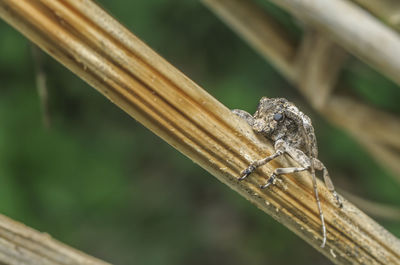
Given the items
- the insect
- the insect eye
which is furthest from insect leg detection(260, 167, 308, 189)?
the insect eye

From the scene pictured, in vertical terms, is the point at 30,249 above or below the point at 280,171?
below

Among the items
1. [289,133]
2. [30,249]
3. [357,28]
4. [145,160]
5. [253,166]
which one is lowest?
[30,249]

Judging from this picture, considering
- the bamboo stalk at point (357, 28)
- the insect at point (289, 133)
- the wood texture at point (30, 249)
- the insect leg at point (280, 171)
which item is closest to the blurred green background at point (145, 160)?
the bamboo stalk at point (357, 28)

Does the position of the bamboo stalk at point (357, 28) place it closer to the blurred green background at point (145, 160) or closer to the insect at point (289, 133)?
the insect at point (289, 133)

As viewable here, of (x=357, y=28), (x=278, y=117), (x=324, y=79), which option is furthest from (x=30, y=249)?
(x=324, y=79)

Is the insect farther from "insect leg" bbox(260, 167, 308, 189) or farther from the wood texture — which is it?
the wood texture

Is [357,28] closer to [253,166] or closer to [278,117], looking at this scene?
[278,117]
